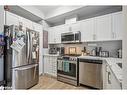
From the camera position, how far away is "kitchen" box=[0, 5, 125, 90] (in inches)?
77.5

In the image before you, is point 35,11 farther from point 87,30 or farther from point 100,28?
point 100,28

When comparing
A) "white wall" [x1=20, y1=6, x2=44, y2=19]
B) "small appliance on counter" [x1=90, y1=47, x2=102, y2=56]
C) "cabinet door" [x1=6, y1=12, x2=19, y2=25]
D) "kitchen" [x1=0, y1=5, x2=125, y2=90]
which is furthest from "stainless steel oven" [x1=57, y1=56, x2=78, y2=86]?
"white wall" [x1=20, y1=6, x2=44, y2=19]

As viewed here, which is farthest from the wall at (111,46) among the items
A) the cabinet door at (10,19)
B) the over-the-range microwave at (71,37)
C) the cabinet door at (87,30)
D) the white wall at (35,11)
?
the cabinet door at (10,19)

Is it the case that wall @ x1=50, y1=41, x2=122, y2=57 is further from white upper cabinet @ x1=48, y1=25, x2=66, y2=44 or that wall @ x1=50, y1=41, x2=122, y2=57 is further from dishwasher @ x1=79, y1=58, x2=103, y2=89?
white upper cabinet @ x1=48, y1=25, x2=66, y2=44

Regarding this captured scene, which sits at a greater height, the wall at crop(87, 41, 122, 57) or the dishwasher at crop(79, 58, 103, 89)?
the wall at crop(87, 41, 122, 57)

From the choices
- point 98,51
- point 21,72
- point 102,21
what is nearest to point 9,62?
Answer: point 21,72

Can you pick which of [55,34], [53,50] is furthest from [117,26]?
[53,50]

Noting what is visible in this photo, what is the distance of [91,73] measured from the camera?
2441 mm

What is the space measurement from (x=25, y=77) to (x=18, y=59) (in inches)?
19.9

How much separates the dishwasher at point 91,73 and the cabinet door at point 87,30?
0.80 m

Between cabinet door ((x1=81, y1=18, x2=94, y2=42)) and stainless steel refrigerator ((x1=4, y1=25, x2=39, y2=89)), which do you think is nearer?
stainless steel refrigerator ((x1=4, y1=25, x2=39, y2=89))

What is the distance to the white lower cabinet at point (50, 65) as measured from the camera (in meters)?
3.41

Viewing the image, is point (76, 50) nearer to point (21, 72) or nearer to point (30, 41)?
point (30, 41)

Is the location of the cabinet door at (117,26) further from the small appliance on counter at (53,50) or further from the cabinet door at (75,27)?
the small appliance on counter at (53,50)
